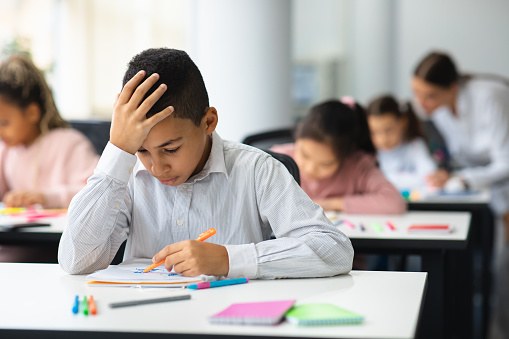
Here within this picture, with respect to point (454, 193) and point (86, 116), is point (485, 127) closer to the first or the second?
point (454, 193)

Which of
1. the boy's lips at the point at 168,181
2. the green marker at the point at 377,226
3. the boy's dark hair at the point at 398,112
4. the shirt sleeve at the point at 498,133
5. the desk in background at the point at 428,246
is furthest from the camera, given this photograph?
the boy's dark hair at the point at 398,112

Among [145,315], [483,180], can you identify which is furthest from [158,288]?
[483,180]

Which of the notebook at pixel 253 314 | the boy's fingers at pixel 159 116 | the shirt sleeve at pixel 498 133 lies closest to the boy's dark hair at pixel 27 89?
the boy's fingers at pixel 159 116

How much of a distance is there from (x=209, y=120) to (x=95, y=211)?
306 mm

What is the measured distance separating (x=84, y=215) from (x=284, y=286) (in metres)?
0.44

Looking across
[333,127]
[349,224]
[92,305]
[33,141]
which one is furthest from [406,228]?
[33,141]

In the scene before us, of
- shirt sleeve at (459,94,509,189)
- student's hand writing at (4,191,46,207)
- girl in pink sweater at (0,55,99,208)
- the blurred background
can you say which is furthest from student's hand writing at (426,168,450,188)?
student's hand writing at (4,191,46,207)

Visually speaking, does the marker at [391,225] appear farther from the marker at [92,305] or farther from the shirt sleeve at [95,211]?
the marker at [92,305]

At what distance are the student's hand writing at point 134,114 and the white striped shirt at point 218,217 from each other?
3cm

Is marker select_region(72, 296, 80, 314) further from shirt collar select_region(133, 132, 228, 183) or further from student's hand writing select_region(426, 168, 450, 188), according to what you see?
student's hand writing select_region(426, 168, 450, 188)

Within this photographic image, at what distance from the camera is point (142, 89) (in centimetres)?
130

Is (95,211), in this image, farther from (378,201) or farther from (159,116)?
(378,201)

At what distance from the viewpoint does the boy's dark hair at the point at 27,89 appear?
8.73 ft

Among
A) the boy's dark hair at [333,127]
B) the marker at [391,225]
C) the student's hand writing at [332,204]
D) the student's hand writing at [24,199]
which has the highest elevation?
the boy's dark hair at [333,127]
